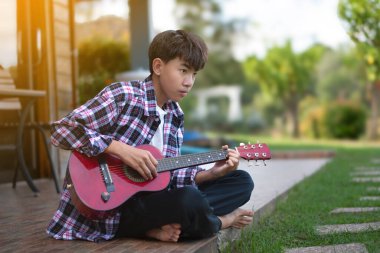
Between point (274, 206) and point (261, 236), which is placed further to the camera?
point (274, 206)

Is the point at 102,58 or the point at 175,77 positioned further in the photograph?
the point at 102,58

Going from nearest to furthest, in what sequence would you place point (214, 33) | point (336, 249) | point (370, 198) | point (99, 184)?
point (99, 184)
point (336, 249)
point (370, 198)
point (214, 33)

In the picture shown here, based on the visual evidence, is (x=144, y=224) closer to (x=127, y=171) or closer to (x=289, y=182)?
(x=127, y=171)

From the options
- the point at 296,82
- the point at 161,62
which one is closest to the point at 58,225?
the point at 161,62

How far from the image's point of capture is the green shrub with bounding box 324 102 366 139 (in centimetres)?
1584

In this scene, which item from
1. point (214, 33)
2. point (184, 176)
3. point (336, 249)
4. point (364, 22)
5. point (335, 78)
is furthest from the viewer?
point (335, 78)

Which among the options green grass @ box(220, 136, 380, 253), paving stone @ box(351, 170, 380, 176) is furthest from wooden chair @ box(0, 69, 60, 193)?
paving stone @ box(351, 170, 380, 176)

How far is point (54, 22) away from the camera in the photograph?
5.92 meters

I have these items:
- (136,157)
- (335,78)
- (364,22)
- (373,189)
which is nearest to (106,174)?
(136,157)

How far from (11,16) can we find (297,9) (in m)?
24.6

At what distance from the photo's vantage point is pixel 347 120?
16.0m

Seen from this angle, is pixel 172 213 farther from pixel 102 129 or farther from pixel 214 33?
pixel 214 33

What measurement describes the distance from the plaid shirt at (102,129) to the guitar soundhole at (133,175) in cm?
14

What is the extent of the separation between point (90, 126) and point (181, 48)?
1.77 ft
